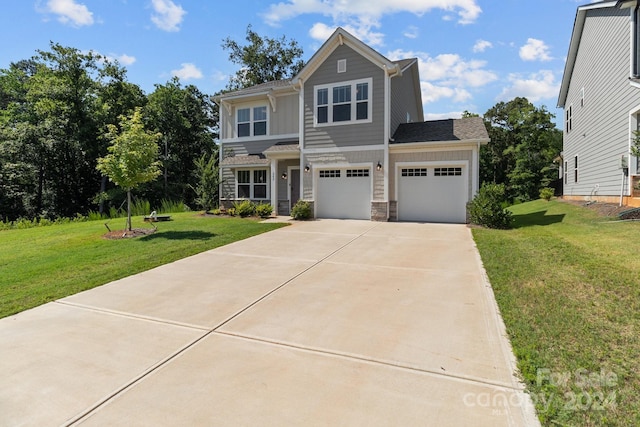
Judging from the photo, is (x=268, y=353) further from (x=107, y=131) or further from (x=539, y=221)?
(x=107, y=131)

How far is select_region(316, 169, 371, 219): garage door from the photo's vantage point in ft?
45.1

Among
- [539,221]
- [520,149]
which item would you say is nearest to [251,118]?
[539,221]

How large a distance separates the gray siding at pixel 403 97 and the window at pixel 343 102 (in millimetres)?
1284

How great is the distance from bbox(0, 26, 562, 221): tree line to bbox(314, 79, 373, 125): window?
5988 millimetres

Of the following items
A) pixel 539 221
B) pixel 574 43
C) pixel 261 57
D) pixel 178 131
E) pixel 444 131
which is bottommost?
pixel 539 221

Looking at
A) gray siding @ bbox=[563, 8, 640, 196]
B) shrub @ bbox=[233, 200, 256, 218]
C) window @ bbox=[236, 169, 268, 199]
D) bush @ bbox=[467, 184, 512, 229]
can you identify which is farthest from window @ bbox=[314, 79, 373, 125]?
gray siding @ bbox=[563, 8, 640, 196]

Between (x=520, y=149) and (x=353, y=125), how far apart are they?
20.6 metres

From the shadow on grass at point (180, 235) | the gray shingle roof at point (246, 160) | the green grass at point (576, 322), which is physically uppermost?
the gray shingle roof at point (246, 160)

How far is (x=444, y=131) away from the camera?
1330 cm

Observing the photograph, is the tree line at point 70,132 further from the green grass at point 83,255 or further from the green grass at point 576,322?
the green grass at point 576,322

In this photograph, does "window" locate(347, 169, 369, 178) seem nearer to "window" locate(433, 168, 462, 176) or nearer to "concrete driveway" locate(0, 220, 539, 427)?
"window" locate(433, 168, 462, 176)

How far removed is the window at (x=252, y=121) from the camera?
663 inches

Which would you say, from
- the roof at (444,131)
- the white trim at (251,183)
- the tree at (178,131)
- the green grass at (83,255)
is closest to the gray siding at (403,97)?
the roof at (444,131)

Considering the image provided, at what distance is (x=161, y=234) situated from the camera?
10.1 meters
